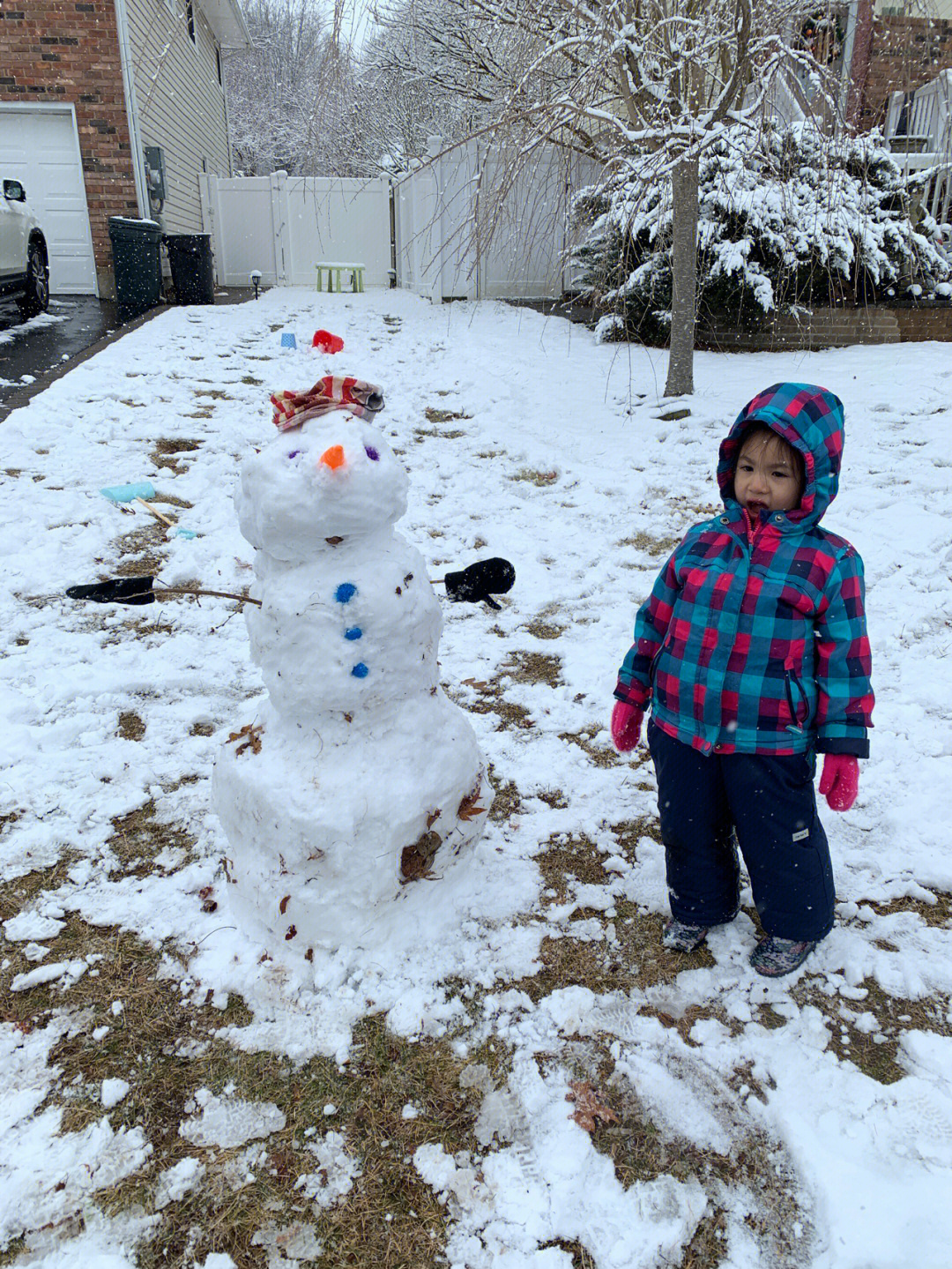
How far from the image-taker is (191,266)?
44.0 ft

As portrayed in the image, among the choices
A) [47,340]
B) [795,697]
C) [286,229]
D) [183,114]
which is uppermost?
[183,114]

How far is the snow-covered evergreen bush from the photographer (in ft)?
26.5

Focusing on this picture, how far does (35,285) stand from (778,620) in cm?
1203

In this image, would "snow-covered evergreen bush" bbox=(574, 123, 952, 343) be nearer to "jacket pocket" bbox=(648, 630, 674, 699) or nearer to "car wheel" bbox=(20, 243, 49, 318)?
"jacket pocket" bbox=(648, 630, 674, 699)

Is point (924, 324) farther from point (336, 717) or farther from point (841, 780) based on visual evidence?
point (336, 717)

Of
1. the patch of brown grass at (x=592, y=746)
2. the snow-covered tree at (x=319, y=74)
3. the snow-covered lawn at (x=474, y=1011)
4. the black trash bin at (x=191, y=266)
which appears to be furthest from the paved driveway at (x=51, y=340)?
the patch of brown grass at (x=592, y=746)

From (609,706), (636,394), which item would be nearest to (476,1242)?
(609,706)

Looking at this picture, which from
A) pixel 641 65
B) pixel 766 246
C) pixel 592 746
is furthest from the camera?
pixel 766 246

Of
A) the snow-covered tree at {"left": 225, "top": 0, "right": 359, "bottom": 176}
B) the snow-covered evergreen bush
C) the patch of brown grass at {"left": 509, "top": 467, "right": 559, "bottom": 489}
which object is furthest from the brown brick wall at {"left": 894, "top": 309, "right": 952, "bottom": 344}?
the snow-covered tree at {"left": 225, "top": 0, "right": 359, "bottom": 176}

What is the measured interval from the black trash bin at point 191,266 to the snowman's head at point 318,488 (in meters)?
12.9

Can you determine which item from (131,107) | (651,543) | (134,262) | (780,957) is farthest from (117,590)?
(131,107)

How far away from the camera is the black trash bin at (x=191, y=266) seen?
13.2 m

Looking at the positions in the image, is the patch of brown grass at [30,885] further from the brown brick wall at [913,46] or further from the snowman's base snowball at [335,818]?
the brown brick wall at [913,46]

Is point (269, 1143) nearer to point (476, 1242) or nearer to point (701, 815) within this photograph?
point (476, 1242)
